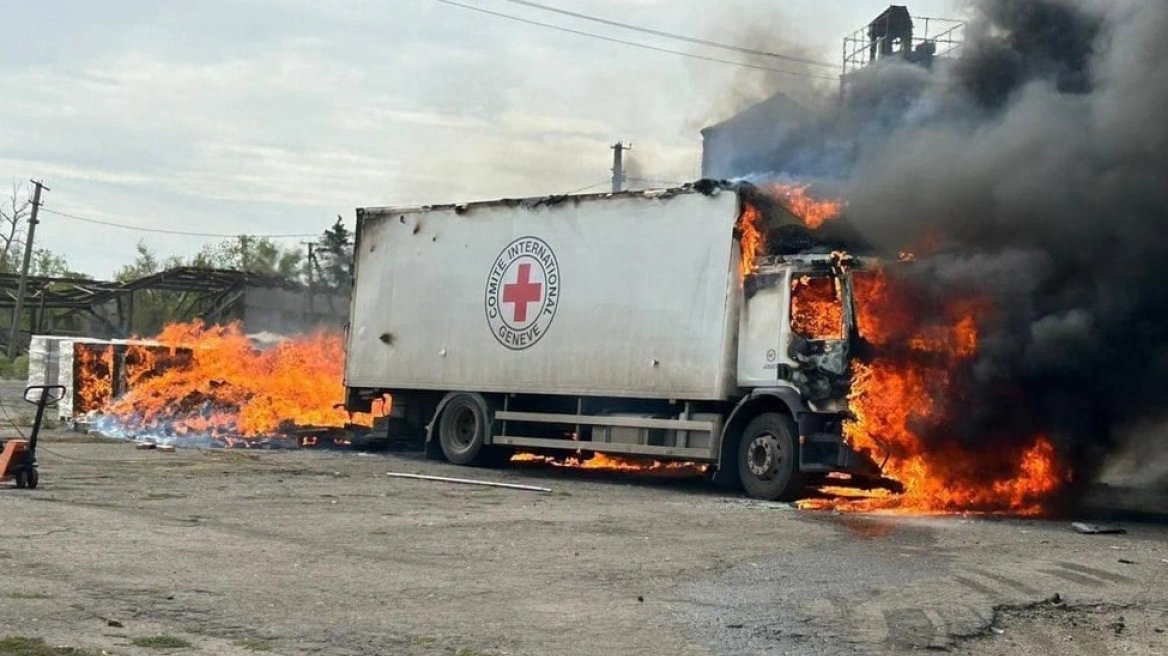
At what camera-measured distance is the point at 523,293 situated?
1767 centimetres

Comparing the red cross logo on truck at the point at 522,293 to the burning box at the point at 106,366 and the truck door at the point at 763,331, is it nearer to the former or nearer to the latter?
the truck door at the point at 763,331

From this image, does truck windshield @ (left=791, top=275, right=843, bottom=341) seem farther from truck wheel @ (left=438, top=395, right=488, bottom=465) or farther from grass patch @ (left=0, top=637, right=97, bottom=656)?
grass patch @ (left=0, top=637, right=97, bottom=656)

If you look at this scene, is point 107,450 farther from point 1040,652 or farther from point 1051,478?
point 1040,652

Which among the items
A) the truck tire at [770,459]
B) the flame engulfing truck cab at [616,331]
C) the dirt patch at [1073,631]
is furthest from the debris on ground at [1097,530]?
the dirt patch at [1073,631]

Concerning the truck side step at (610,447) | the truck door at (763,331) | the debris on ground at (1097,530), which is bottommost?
the debris on ground at (1097,530)

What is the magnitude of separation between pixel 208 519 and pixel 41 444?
1031 centimetres

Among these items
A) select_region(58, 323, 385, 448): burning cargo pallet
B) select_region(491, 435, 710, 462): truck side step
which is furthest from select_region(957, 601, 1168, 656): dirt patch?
select_region(58, 323, 385, 448): burning cargo pallet

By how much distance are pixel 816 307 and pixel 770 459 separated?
1.76 metres

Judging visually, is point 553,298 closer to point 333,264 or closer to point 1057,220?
point 1057,220

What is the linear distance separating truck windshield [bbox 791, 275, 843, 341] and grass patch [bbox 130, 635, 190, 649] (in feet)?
29.6

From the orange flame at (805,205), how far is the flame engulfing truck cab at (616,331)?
5.6 inches

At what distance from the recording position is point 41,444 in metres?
20.0

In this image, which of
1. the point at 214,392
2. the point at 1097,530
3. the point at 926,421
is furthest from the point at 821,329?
the point at 214,392

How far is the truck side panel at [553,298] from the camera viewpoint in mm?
15359
